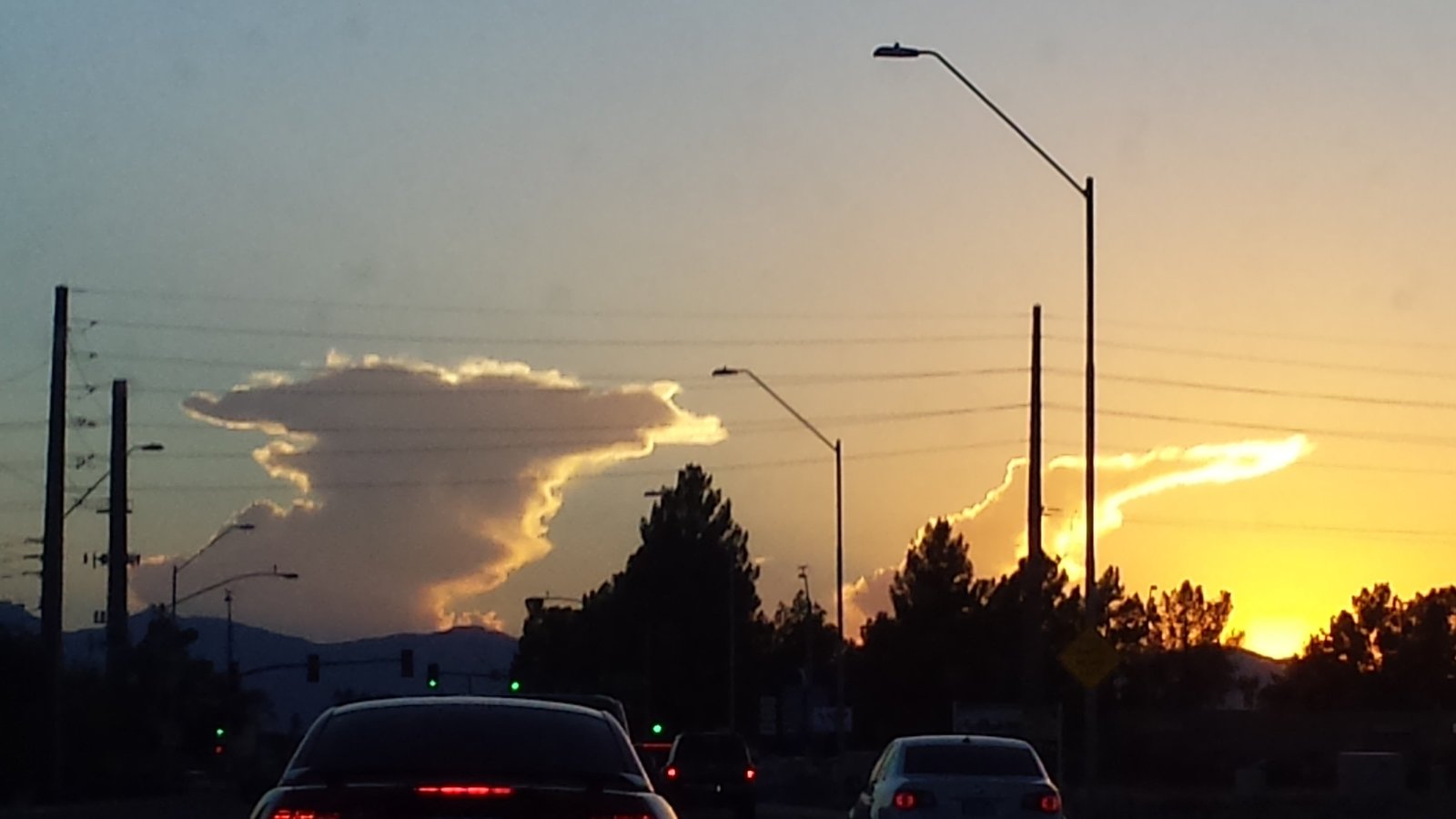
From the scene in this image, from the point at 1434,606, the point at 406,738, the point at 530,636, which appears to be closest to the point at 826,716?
the point at 406,738

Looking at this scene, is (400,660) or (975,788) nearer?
(975,788)

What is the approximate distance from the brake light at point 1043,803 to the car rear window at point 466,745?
11.2 meters

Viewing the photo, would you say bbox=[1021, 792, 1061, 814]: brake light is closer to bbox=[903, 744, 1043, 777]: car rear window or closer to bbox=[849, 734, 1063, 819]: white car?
bbox=[849, 734, 1063, 819]: white car

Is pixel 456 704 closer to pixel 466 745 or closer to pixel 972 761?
pixel 466 745

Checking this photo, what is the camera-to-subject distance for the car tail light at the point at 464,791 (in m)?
9.92

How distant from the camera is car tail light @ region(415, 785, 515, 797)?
391 inches

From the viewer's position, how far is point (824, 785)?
57781 mm

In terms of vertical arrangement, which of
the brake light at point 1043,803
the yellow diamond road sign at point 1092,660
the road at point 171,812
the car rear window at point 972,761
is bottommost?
the road at point 171,812

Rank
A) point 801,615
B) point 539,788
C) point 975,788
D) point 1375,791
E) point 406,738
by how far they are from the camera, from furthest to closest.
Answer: point 801,615
point 1375,791
point 975,788
point 406,738
point 539,788

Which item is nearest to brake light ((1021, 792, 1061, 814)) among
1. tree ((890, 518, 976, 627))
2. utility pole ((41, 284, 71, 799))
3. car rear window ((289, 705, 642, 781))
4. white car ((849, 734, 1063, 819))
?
white car ((849, 734, 1063, 819))

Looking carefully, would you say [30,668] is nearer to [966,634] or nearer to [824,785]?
[824,785]

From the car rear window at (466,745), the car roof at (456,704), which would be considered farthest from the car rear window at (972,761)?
the car rear window at (466,745)

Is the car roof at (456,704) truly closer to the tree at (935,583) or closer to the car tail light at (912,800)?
the car tail light at (912,800)

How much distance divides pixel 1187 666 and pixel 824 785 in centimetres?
8661
